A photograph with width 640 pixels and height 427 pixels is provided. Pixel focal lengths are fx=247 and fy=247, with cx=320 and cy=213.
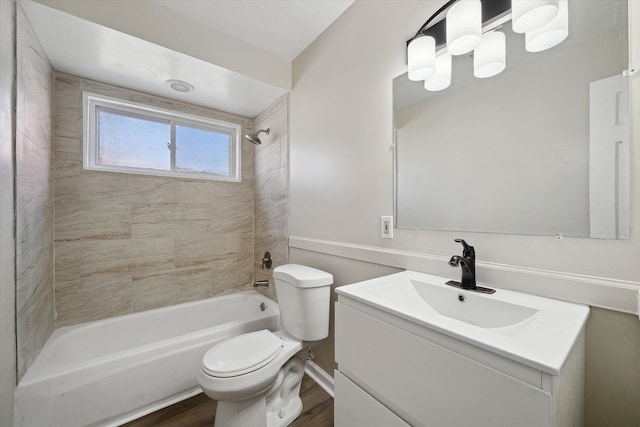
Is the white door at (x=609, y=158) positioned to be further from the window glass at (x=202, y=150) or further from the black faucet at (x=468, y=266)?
the window glass at (x=202, y=150)

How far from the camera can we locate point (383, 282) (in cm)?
104

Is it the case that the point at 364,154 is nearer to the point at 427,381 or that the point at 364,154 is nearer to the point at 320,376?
the point at 427,381

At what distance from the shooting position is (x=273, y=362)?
129 cm

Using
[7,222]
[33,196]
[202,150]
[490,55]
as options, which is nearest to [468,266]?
[490,55]

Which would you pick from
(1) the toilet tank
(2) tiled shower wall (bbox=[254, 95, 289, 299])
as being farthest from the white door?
(2) tiled shower wall (bbox=[254, 95, 289, 299])

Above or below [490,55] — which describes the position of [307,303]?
below

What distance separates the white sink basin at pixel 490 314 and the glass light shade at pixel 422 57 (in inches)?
36.3

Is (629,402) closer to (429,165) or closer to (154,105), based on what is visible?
(429,165)

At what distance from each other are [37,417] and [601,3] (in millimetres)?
2788

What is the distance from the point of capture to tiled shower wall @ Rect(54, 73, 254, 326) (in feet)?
5.97

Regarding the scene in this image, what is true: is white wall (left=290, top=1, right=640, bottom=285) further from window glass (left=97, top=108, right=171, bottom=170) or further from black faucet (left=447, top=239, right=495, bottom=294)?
window glass (left=97, top=108, right=171, bottom=170)

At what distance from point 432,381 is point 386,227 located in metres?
0.78

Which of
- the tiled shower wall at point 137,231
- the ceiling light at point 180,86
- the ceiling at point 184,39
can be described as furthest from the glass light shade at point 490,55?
the tiled shower wall at point 137,231

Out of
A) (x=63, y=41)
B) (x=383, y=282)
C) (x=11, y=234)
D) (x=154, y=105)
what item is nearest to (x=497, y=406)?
(x=383, y=282)
